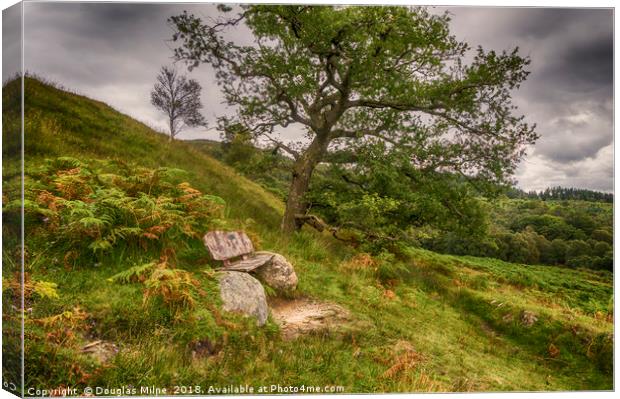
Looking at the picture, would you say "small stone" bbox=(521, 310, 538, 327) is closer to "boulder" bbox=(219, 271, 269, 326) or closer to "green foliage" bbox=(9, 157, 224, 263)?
"boulder" bbox=(219, 271, 269, 326)

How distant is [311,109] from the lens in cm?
872

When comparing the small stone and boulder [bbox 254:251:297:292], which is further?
the small stone

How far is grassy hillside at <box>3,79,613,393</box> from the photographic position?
4.70 metres

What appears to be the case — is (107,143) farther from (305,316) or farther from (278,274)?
(305,316)

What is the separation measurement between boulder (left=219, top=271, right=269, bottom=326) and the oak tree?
335 cm

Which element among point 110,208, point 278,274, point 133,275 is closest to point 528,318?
point 278,274

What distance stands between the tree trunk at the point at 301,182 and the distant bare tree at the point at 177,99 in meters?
2.64

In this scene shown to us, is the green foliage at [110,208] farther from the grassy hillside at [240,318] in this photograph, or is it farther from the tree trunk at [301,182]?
the tree trunk at [301,182]

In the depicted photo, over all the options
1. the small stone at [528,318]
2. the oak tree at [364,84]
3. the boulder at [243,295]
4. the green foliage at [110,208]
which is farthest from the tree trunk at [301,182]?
the small stone at [528,318]

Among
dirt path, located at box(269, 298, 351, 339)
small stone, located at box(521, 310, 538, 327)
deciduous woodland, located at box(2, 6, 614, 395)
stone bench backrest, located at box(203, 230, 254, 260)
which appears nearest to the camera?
deciduous woodland, located at box(2, 6, 614, 395)

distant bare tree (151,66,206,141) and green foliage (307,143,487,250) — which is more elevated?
distant bare tree (151,66,206,141)

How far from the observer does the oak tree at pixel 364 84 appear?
690cm

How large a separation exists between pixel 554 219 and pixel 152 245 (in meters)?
7.33

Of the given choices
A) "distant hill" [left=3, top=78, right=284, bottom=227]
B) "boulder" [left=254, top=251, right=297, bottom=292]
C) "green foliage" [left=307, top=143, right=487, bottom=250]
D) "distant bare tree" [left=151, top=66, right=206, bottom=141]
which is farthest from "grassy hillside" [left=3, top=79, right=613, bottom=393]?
"green foliage" [left=307, top=143, right=487, bottom=250]
